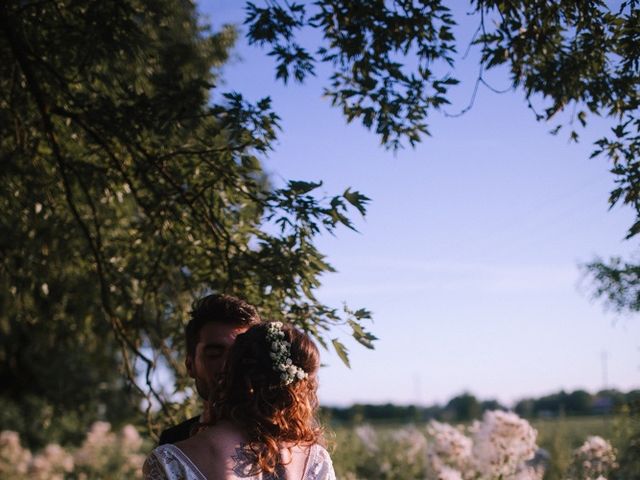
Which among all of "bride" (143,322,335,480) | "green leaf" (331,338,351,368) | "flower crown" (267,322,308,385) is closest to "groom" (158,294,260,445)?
"bride" (143,322,335,480)

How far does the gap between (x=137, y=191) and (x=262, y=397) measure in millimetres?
2791

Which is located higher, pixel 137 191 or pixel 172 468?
pixel 137 191

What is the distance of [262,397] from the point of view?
113 inches

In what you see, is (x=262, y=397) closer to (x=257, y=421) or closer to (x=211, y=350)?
(x=257, y=421)

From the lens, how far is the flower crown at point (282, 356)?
287 centimetres

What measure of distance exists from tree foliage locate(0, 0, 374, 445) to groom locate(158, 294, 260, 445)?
927 mm

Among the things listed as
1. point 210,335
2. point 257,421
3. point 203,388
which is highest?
point 210,335

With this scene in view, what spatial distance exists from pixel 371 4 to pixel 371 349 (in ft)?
6.71

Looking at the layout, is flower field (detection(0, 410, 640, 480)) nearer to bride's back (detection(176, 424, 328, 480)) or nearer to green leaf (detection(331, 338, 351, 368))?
green leaf (detection(331, 338, 351, 368))

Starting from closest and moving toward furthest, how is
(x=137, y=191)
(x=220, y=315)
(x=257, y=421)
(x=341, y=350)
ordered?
(x=257, y=421) < (x=220, y=315) < (x=341, y=350) < (x=137, y=191)

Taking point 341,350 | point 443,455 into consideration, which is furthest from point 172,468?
point 443,455

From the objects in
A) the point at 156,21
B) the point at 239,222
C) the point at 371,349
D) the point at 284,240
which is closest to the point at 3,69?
the point at 156,21

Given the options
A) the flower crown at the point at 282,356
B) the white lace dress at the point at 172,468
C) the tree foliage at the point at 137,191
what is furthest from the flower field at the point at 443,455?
the white lace dress at the point at 172,468

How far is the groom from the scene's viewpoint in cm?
335
